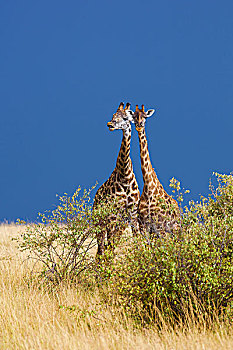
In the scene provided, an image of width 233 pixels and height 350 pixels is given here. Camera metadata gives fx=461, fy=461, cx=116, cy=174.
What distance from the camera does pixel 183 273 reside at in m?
5.92

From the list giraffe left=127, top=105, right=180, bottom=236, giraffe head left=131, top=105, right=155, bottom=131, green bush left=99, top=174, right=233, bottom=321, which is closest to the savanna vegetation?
green bush left=99, top=174, right=233, bottom=321

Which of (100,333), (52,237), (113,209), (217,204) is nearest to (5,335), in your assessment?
(100,333)

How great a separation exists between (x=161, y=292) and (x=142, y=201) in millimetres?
2979

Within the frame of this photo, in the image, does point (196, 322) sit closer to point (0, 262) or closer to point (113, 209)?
point (113, 209)

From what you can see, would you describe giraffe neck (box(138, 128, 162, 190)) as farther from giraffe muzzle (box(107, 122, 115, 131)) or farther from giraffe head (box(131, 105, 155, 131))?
giraffe muzzle (box(107, 122, 115, 131))

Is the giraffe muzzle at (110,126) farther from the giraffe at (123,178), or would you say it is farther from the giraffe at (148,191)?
the giraffe at (148,191)

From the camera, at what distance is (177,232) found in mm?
6445

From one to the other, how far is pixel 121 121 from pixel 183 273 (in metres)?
4.31

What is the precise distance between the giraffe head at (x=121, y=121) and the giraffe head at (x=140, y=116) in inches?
20.6

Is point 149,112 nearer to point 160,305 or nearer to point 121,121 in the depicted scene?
point 121,121

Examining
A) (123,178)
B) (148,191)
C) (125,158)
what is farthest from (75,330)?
(125,158)

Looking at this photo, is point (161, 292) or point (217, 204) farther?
point (217, 204)

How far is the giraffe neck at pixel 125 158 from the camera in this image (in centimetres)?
966

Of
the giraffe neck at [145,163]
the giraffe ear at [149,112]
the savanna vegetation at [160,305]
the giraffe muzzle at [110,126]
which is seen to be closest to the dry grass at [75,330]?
the savanna vegetation at [160,305]
